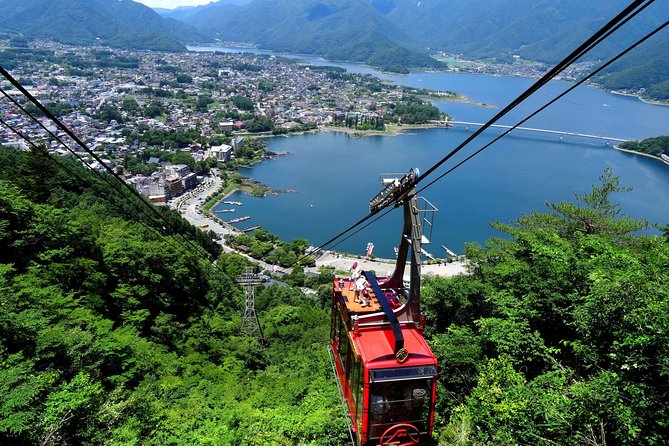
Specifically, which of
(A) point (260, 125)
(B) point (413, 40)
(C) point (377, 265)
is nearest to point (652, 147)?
(C) point (377, 265)

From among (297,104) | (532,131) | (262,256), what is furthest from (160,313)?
(297,104)

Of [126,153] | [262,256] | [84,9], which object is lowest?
[262,256]

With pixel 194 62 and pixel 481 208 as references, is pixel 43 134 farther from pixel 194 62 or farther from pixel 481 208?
pixel 194 62

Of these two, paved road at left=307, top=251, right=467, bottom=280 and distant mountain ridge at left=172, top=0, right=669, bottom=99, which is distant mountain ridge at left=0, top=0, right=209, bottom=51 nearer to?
distant mountain ridge at left=172, top=0, right=669, bottom=99

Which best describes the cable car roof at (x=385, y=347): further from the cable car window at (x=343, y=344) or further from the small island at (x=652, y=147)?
the small island at (x=652, y=147)

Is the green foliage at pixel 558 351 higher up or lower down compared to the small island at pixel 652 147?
higher up

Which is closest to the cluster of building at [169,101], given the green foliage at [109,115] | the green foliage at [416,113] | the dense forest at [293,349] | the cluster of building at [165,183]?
the cluster of building at [165,183]
